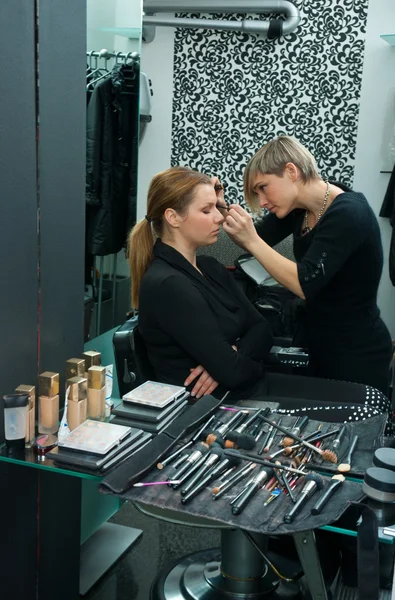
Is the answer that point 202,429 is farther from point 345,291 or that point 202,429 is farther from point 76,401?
point 345,291

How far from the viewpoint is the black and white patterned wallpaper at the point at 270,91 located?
13.8 feet

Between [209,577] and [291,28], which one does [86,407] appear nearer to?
[209,577]

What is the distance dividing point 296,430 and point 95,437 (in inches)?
18.5

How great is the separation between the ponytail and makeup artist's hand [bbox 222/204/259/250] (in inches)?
10.1

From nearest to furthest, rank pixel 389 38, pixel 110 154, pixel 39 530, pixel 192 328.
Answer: pixel 39 530, pixel 192 328, pixel 110 154, pixel 389 38

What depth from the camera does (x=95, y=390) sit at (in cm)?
153

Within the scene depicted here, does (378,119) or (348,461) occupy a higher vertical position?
(378,119)

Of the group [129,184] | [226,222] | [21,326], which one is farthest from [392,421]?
[129,184]

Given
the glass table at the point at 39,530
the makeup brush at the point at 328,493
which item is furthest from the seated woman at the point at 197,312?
the makeup brush at the point at 328,493

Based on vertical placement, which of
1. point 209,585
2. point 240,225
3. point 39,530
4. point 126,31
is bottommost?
point 209,585

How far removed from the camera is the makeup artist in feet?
6.61

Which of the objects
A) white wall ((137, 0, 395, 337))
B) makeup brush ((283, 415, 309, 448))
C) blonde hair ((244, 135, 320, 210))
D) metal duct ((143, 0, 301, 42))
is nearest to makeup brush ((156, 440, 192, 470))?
makeup brush ((283, 415, 309, 448))

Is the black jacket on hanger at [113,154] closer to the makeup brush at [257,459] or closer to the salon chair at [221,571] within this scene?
the salon chair at [221,571]

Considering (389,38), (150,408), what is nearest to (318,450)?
(150,408)
